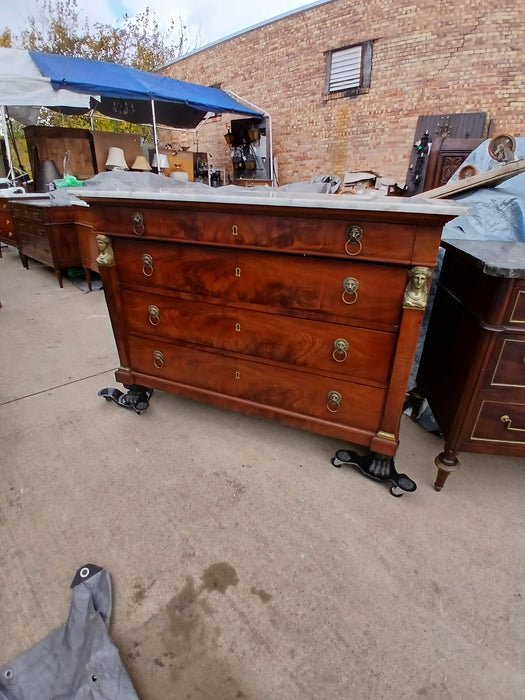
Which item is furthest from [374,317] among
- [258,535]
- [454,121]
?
[454,121]

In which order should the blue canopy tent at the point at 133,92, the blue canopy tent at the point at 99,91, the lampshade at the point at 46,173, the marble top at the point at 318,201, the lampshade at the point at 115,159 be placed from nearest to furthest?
the marble top at the point at 318,201 < the blue canopy tent at the point at 99,91 < the lampshade at the point at 46,173 < the blue canopy tent at the point at 133,92 < the lampshade at the point at 115,159

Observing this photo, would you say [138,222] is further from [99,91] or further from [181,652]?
[99,91]

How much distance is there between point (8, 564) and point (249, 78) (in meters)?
11.4

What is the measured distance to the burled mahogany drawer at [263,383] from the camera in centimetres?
148

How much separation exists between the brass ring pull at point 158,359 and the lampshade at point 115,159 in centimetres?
610

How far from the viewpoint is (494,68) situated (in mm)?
6066

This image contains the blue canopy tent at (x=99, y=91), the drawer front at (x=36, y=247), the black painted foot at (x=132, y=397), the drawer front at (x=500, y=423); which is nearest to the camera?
the drawer front at (x=500, y=423)

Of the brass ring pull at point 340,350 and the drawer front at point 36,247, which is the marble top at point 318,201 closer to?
the brass ring pull at point 340,350

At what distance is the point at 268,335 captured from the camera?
153 cm

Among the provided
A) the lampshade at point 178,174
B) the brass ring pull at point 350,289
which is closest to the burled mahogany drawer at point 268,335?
the brass ring pull at point 350,289

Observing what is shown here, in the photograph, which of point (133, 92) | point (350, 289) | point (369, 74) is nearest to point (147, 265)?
point (350, 289)

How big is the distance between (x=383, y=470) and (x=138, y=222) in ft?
4.91

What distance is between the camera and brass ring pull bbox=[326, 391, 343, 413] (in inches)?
58.8

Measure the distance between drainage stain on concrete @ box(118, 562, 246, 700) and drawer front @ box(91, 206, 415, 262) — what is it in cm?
118
